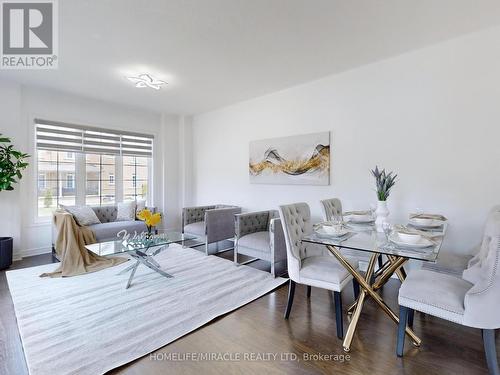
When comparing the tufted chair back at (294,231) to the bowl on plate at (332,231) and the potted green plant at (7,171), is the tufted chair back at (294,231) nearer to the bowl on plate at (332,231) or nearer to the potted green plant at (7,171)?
the bowl on plate at (332,231)

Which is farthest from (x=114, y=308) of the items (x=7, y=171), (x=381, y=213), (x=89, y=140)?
(x=89, y=140)

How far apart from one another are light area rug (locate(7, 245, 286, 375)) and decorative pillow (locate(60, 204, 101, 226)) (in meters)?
0.85

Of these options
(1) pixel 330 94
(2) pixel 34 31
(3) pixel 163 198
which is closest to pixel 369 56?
(1) pixel 330 94

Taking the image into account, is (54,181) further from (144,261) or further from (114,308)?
(114,308)

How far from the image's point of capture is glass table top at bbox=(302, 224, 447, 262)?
192cm

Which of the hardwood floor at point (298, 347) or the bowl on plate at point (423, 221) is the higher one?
the bowl on plate at point (423, 221)

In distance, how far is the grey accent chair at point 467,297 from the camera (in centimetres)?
167

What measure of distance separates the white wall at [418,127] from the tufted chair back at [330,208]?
0.52m

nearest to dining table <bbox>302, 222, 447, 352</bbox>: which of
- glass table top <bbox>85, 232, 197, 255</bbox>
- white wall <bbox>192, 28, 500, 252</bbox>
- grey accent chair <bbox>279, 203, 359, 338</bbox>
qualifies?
grey accent chair <bbox>279, 203, 359, 338</bbox>

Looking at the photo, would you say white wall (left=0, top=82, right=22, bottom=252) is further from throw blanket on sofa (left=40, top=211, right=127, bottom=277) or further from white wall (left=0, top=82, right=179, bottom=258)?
throw blanket on sofa (left=40, top=211, right=127, bottom=277)

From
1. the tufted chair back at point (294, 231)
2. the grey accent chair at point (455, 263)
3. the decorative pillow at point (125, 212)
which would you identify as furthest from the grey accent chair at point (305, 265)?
the decorative pillow at point (125, 212)

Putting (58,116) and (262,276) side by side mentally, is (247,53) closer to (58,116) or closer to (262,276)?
(262,276)

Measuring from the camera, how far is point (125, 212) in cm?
531

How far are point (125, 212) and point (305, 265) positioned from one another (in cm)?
409
